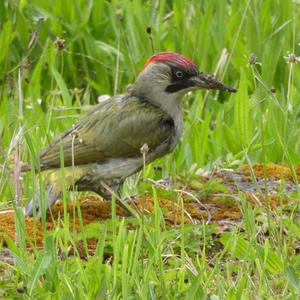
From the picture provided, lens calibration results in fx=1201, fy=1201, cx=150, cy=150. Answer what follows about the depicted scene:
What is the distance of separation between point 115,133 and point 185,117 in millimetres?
1786

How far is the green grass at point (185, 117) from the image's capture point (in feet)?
16.6

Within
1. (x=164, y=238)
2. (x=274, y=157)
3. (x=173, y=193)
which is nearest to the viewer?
(x=164, y=238)

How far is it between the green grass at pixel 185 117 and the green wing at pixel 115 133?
0.24 m

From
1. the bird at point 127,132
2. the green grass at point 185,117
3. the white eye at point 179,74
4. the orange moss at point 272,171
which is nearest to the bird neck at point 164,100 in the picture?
the bird at point 127,132

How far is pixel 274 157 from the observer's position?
8.02m

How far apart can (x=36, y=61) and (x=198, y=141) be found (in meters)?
2.26

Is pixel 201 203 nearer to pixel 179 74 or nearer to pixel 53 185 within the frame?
pixel 53 185

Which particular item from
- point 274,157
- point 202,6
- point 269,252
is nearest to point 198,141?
point 274,157

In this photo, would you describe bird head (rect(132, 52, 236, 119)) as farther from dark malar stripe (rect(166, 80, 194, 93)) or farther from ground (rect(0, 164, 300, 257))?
ground (rect(0, 164, 300, 257))

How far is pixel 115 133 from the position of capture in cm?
707

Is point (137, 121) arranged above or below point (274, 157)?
above

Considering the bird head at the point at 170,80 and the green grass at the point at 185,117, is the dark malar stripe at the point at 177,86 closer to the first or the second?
the bird head at the point at 170,80

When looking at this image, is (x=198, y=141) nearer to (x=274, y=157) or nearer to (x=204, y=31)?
(x=274, y=157)

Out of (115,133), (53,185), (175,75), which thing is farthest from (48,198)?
(175,75)
